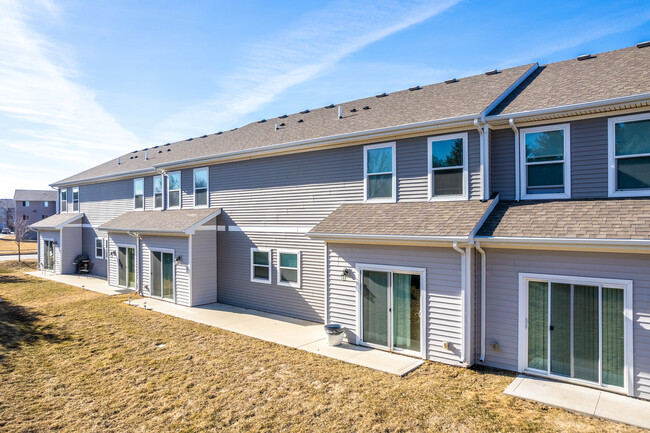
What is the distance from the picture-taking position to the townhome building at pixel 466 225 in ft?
22.5

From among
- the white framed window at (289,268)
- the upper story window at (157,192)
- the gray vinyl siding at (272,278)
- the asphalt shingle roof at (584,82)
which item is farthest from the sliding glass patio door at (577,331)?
the upper story window at (157,192)

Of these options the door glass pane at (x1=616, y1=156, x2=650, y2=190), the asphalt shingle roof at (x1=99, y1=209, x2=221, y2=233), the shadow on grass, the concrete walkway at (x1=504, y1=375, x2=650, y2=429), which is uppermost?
the door glass pane at (x1=616, y1=156, x2=650, y2=190)

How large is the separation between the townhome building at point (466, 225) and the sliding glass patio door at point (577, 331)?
21mm

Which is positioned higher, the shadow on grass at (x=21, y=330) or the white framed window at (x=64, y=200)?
the white framed window at (x=64, y=200)

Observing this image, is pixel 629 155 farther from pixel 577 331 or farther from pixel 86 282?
pixel 86 282

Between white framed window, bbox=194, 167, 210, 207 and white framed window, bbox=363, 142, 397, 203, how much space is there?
7.53 m

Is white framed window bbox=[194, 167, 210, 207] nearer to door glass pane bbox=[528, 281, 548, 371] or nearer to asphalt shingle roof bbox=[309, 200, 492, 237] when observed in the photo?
asphalt shingle roof bbox=[309, 200, 492, 237]

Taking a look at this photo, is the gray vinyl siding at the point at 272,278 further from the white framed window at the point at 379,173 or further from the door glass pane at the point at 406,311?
the door glass pane at the point at 406,311

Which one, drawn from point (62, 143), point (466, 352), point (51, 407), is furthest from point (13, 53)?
point (62, 143)

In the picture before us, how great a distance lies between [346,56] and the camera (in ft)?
47.8

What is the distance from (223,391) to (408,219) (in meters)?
5.41

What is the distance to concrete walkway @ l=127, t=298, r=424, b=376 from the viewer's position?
8227 mm

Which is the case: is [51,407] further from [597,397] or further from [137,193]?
[137,193]

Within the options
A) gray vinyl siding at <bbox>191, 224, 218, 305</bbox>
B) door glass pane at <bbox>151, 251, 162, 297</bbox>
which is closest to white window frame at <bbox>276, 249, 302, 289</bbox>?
gray vinyl siding at <bbox>191, 224, 218, 305</bbox>
